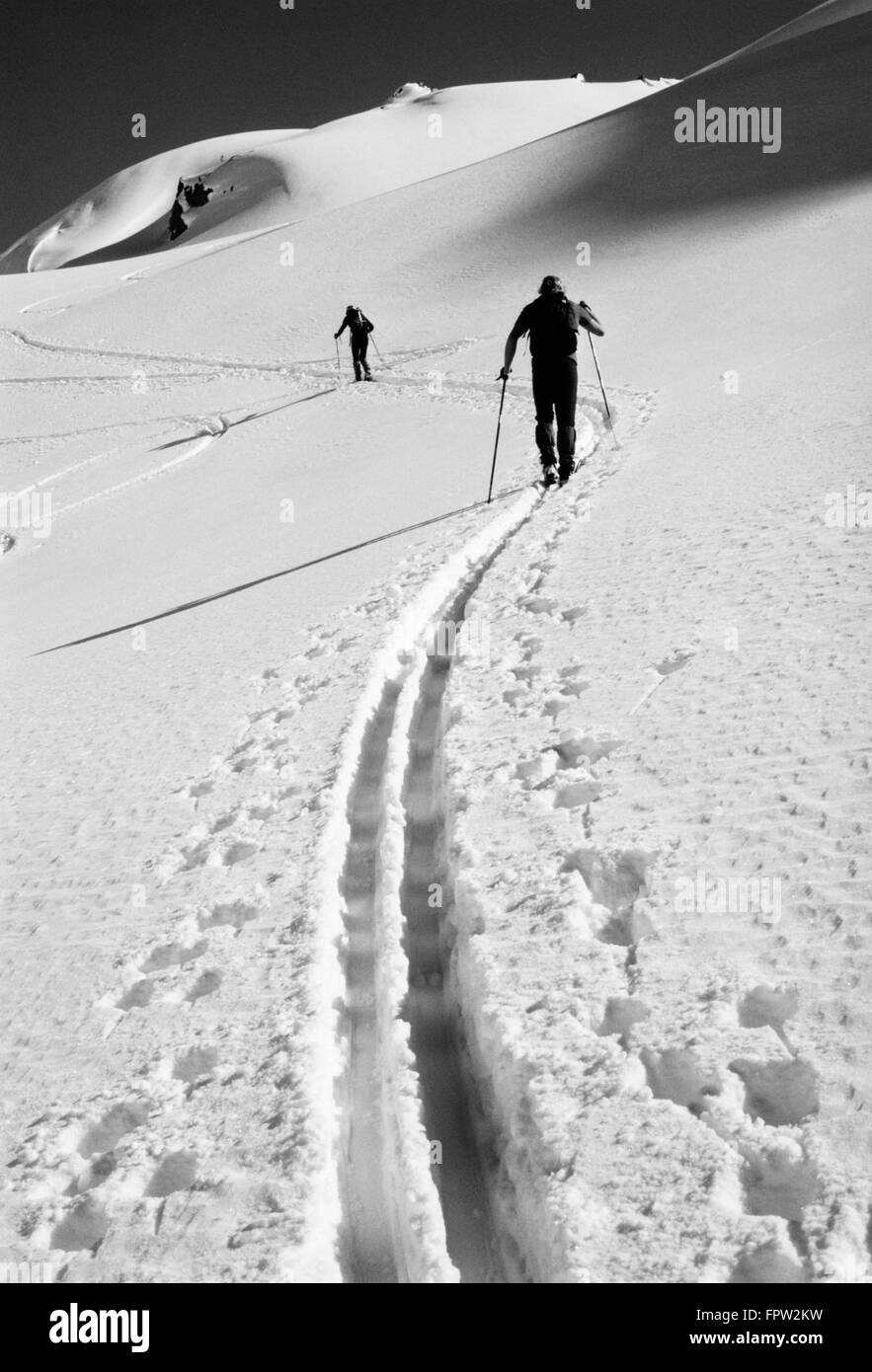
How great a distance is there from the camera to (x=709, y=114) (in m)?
33.8

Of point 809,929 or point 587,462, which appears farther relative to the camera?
point 587,462

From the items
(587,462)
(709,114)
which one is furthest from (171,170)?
(587,462)

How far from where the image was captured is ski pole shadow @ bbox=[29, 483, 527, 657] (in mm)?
7750

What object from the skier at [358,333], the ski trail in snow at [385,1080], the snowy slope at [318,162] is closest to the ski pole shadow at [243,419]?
the skier at [358,333]

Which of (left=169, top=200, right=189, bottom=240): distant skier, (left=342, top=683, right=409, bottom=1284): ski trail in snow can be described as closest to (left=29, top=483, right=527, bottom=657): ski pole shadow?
(left=342, top=683, right=409, bottom=1284): ski trail in snow

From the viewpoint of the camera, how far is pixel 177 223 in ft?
356

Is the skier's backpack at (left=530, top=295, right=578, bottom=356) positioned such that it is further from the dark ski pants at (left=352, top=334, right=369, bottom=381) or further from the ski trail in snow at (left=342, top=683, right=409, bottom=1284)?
the dark ski pants at (left=352, top=334, right=369, bottom=381)

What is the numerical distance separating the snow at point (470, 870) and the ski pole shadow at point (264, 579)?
6 centimetres

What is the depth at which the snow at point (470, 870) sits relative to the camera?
2.41 m

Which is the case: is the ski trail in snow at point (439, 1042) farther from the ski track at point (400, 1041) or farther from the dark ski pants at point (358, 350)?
the dark ski pants at point (358, 350)

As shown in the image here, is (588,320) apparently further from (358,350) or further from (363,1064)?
(358,350)

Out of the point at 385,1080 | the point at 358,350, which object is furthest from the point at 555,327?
the point at 358,350

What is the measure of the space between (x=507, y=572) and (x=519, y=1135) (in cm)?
467
